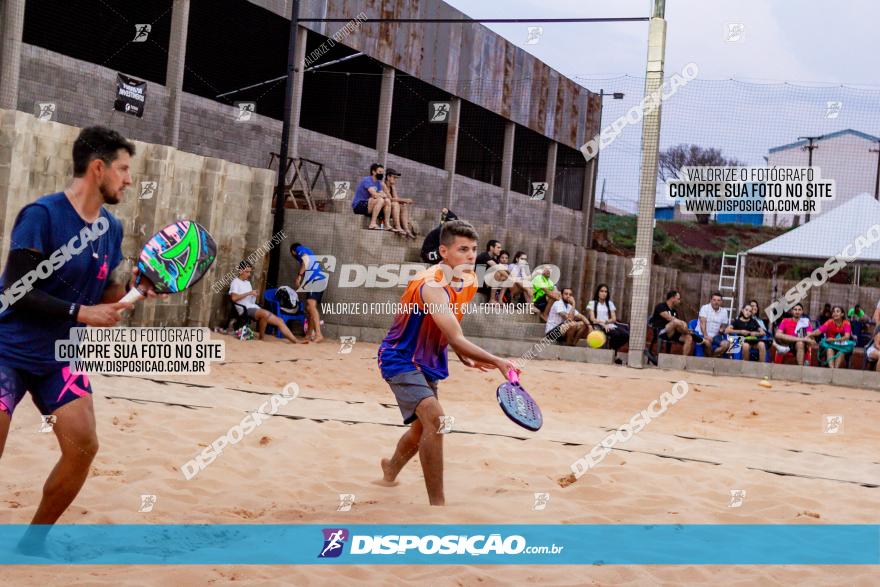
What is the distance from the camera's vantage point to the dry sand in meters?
4.16

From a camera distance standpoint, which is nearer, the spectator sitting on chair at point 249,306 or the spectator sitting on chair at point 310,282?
the spectator sitting on chair at point 249,306

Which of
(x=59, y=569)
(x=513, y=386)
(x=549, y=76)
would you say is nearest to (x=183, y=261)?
(x=59, y=569)

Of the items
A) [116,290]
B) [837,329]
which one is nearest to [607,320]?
[837,329]

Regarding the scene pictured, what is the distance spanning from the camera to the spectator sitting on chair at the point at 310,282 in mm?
14266

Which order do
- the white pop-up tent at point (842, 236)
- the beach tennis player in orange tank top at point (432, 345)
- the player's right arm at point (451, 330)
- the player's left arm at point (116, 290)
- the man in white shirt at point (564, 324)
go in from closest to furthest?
the player's left arm at point (116, 290) → the player's right arm at point (451, 330) → the beach tennis player in orange tank top at point (432, 345) → the man in white shirt at point (564, 324) → the white pop-up tent at point (842, 236)

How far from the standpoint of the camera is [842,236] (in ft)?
55.8

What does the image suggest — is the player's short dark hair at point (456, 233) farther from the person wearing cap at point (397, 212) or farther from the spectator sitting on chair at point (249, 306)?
the person wearing cap at point (397, 212)

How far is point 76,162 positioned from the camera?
151 inches

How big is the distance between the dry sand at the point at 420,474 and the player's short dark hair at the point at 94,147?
1693 mm

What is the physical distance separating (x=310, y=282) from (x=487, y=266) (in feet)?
9.77

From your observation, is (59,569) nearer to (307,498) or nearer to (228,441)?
(307,498)

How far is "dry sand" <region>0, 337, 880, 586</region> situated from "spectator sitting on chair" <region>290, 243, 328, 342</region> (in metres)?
4.06

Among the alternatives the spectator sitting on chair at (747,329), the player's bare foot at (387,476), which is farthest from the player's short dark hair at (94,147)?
the spectator sitting on chair at (747,329)

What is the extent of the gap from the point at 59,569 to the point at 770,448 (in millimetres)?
6171
